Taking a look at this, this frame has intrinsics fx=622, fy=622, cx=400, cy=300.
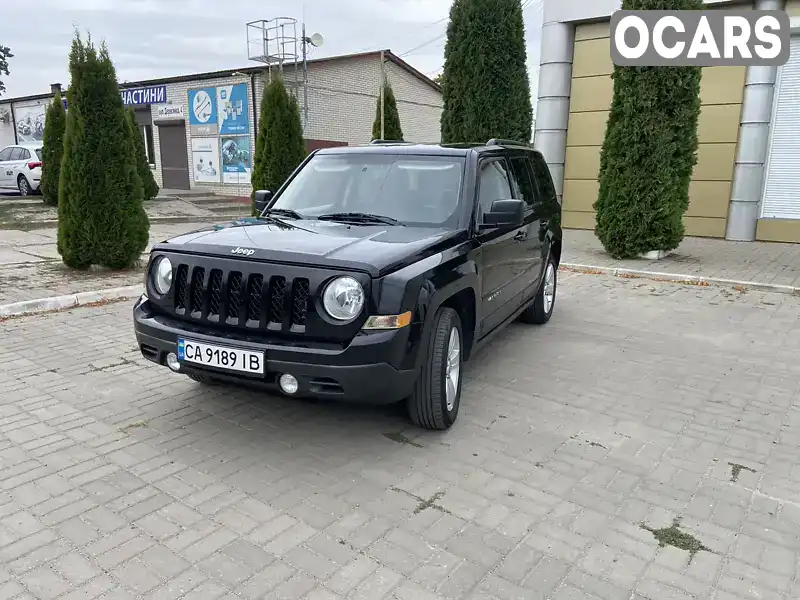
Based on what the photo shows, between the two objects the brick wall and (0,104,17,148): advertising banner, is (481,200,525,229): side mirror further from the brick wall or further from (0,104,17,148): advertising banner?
(0,104,17,148): advertising banner

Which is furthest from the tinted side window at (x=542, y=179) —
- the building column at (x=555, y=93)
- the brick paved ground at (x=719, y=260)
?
the building column at (x=555, y=93)

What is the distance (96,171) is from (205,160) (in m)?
16.0

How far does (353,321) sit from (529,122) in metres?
11.1

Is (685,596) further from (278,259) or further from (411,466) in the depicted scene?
(278,259)

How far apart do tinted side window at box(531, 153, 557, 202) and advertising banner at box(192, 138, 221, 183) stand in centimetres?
1854

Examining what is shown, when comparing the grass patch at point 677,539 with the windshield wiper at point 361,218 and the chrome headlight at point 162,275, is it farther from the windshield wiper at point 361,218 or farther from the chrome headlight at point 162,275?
the chrome headlight at point 162,275

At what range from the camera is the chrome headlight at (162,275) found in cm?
379

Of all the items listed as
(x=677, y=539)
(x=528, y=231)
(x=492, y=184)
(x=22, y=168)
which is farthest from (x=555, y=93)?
(x=22, y=168)

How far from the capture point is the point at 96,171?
8289mm

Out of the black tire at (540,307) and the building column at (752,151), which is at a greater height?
the building column at (752,151)

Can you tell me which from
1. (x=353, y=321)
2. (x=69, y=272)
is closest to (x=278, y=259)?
(x=353, y=321)

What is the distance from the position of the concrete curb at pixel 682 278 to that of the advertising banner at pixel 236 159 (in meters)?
14.8

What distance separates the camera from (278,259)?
345cm

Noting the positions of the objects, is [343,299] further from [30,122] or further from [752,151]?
[30,122]
